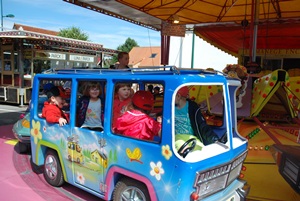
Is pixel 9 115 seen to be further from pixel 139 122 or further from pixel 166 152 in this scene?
pixel 166 152

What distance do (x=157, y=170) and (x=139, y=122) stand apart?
53cm

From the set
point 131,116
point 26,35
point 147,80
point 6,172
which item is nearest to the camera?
point 147,80

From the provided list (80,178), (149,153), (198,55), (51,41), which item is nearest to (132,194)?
(149,153)

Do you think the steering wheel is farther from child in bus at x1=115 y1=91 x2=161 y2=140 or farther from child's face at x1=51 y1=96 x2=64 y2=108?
child's face at x1=51 y1=96 x2=64 y2=108

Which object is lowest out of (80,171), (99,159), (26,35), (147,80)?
(80,171)

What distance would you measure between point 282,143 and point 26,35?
33.9ft

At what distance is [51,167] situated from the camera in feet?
13.0

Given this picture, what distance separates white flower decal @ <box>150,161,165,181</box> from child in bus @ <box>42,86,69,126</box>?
1.55m

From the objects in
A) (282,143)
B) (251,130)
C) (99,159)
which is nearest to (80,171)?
(99,159)

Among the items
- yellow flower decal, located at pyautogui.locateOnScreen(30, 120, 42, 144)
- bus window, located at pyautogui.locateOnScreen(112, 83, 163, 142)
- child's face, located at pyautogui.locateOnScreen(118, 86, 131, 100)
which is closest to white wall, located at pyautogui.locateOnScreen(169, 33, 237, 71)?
yellow flower decal, located at pyautogui.locateOnScreen(30, 120, 42, 144)

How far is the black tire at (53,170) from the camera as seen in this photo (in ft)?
12.6

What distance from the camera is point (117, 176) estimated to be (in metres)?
3.01

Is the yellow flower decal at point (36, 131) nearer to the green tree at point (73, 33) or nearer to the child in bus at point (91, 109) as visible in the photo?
the child in bus at point (91, 109)

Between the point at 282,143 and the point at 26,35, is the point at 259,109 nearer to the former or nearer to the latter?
the point at 282,143
